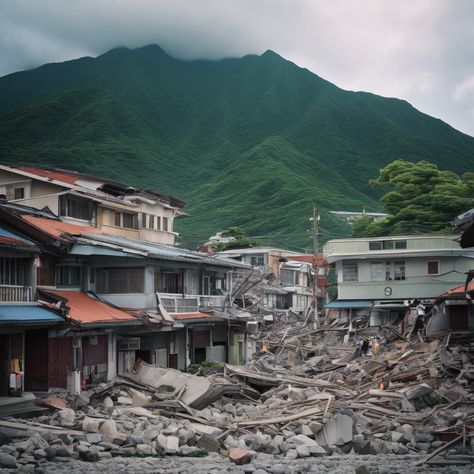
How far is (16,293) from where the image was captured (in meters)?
28.8

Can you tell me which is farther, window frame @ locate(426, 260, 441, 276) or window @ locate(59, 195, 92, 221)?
window frame @ locate(426, 260, 441, 276)

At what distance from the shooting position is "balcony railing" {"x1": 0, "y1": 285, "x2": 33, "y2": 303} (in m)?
28.2

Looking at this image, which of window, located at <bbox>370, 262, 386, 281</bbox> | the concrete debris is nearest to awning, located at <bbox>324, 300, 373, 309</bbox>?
window, located at <bbox>370, 262, 386, 281</bbox>

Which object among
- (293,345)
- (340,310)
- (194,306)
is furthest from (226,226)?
(194,306)

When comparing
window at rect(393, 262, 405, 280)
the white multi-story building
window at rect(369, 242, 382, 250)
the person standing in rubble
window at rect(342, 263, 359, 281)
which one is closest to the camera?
the person standing in rubble

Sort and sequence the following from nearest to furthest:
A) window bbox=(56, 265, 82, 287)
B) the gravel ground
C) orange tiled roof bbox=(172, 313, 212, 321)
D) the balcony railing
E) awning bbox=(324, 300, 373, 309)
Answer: the gravel ground, the balcony railing, window bbox=(56, 265, 82, 287), orange tiled roof bbox=(172, 313, 212, 321), awning bbox=(324, 300, 373, 309)

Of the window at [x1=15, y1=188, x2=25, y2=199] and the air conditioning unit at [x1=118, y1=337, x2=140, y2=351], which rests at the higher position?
the window at [x1=15, y1=188, x2=25, y2=199]

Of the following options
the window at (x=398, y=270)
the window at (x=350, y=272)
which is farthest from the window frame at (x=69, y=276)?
the window at (x=398, y=270)

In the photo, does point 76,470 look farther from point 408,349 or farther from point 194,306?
point 408,349

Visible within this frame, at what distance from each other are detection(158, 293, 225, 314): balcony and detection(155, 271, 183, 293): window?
22.1 inches

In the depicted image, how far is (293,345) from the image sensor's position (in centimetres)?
5362

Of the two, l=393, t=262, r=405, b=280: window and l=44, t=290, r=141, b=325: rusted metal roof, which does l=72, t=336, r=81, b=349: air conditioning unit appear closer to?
l=44, t=290, r=141, b=325: rusted metal roof

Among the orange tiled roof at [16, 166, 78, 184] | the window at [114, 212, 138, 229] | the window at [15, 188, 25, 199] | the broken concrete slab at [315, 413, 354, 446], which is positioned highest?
the orange tiled roof at [16, 166, 78, 184]

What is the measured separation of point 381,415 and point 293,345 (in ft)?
83.9
